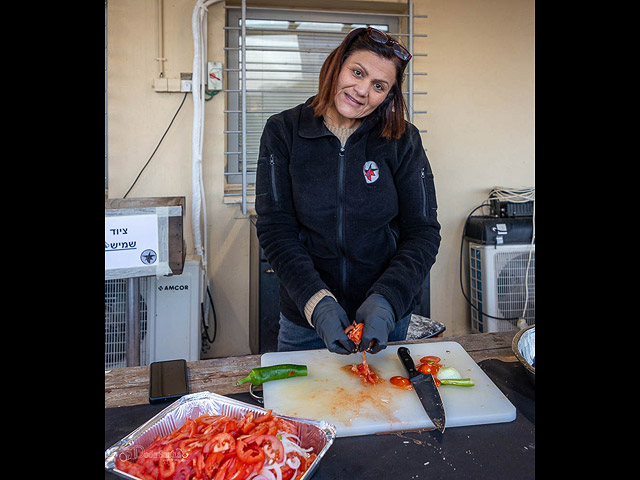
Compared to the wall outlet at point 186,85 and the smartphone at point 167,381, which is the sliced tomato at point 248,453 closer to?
the smartphone at point 167,381

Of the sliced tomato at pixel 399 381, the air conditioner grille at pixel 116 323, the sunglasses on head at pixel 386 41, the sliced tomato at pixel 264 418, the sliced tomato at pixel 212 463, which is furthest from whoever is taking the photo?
the air conditioner grille at pixel 116 323

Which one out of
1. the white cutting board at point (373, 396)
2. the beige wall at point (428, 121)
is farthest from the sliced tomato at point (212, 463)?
the beige wall at point (428, 121)

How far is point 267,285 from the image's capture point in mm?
2447

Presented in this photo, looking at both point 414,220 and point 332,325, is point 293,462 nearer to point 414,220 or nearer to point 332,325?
point 332,325

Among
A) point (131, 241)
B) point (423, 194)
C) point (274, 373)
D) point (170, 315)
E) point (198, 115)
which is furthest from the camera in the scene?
point (198, 115)

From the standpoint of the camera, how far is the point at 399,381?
105 cm

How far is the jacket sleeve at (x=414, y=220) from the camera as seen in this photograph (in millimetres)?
1302

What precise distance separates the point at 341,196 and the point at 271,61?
70.7 inches

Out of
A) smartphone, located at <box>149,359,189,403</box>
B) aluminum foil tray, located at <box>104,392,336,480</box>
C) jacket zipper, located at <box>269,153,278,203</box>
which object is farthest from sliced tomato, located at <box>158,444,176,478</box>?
jacket zipper, located at <box>269,153,278,203</box>

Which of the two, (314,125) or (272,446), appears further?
(314,125)

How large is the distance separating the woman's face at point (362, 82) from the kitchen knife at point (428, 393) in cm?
71

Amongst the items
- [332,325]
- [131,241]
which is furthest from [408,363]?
[131,241]

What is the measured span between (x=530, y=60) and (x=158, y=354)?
2.87 m
